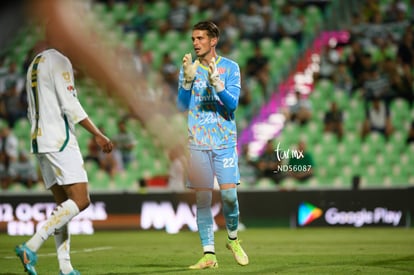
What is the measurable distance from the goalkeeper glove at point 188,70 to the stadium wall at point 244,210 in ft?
23.5

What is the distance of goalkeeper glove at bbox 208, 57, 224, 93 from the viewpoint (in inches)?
313

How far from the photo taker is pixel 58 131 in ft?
22.9

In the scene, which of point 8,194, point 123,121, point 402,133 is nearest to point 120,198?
point 8,194

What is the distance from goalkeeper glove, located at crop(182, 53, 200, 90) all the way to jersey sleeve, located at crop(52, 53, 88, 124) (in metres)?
1.41

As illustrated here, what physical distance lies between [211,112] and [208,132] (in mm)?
197

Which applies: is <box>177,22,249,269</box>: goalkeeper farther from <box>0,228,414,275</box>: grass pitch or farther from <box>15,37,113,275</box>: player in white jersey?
<box>15,37,113,275</box>: player in white jersey

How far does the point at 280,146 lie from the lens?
1742 centimetres

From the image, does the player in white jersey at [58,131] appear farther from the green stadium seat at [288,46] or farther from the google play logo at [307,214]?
the green stadium seat at [288,46]

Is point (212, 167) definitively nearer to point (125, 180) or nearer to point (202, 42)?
point (202, 42)

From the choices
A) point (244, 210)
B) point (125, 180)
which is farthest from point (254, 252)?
point (125, 180)

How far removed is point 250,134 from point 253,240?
582 cm

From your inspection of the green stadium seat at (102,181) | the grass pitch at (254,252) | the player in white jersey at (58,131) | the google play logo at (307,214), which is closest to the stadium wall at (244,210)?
the google play logo at (307,214)

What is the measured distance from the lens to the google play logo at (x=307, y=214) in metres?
15.6

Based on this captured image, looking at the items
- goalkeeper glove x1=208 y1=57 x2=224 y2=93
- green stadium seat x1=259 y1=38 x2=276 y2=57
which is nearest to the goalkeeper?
goalkeeper glove x1=208 y1=57 x2=224 y2=93
